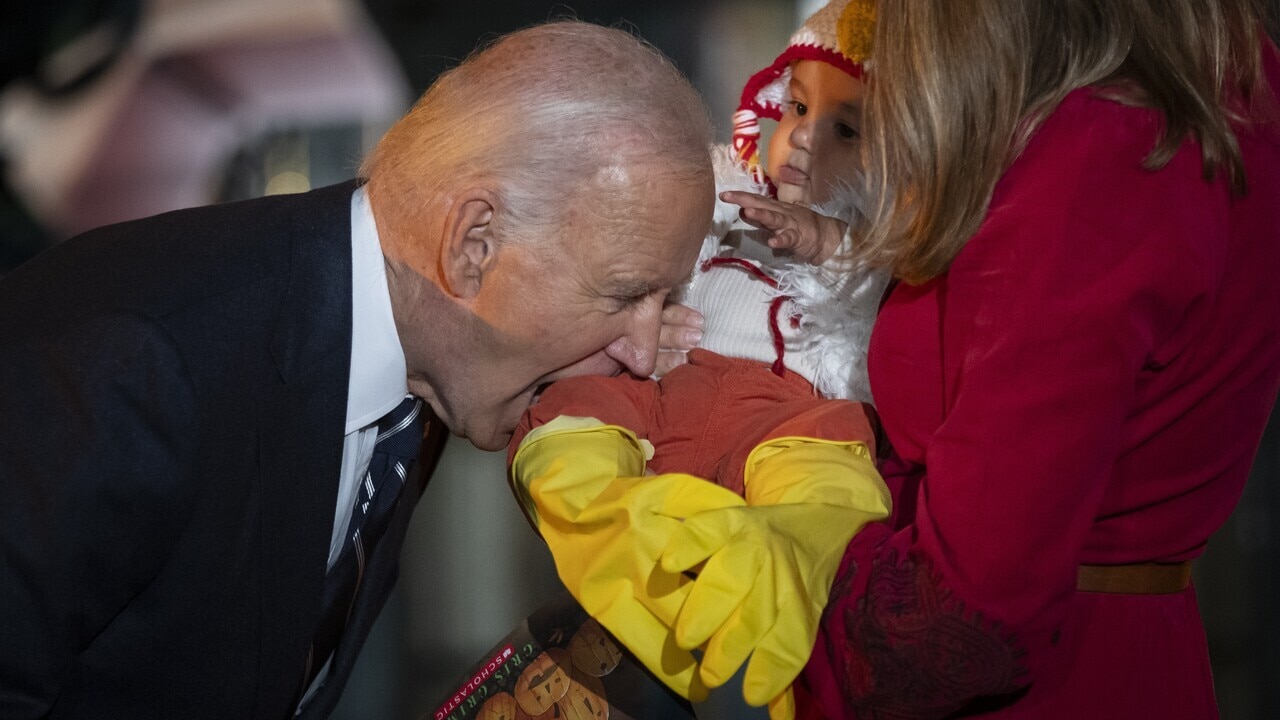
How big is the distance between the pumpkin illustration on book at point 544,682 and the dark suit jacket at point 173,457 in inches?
11.6

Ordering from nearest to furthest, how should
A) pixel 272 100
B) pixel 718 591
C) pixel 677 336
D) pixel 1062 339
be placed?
pixel 1062 339, pixel 718 591, pixel 677 336, pixel 272 100

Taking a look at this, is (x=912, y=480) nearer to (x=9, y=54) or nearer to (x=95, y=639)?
(x=95, y=639)

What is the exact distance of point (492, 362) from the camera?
1652 mm

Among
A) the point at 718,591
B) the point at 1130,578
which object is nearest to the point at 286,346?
the point at 718,591

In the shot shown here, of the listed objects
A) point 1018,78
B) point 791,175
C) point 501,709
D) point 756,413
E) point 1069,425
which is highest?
point 1018,78

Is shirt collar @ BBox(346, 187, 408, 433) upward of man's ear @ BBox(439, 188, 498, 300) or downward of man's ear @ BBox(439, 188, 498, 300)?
downward

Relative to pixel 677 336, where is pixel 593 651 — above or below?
below

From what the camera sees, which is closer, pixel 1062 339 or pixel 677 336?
pixel 1062 339

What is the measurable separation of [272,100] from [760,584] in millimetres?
3151

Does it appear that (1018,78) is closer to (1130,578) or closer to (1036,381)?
(1036,381)

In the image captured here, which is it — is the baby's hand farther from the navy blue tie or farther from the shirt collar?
the navy blue tie

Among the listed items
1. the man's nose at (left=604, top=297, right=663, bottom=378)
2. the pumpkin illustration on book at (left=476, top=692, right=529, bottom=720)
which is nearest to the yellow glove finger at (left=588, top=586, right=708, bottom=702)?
the pumpkin illustration on book at (left=476, top=692, right=529, bottom=720)

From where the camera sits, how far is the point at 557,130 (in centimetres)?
151

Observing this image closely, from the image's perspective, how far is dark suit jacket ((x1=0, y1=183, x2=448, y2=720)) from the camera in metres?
1.28
